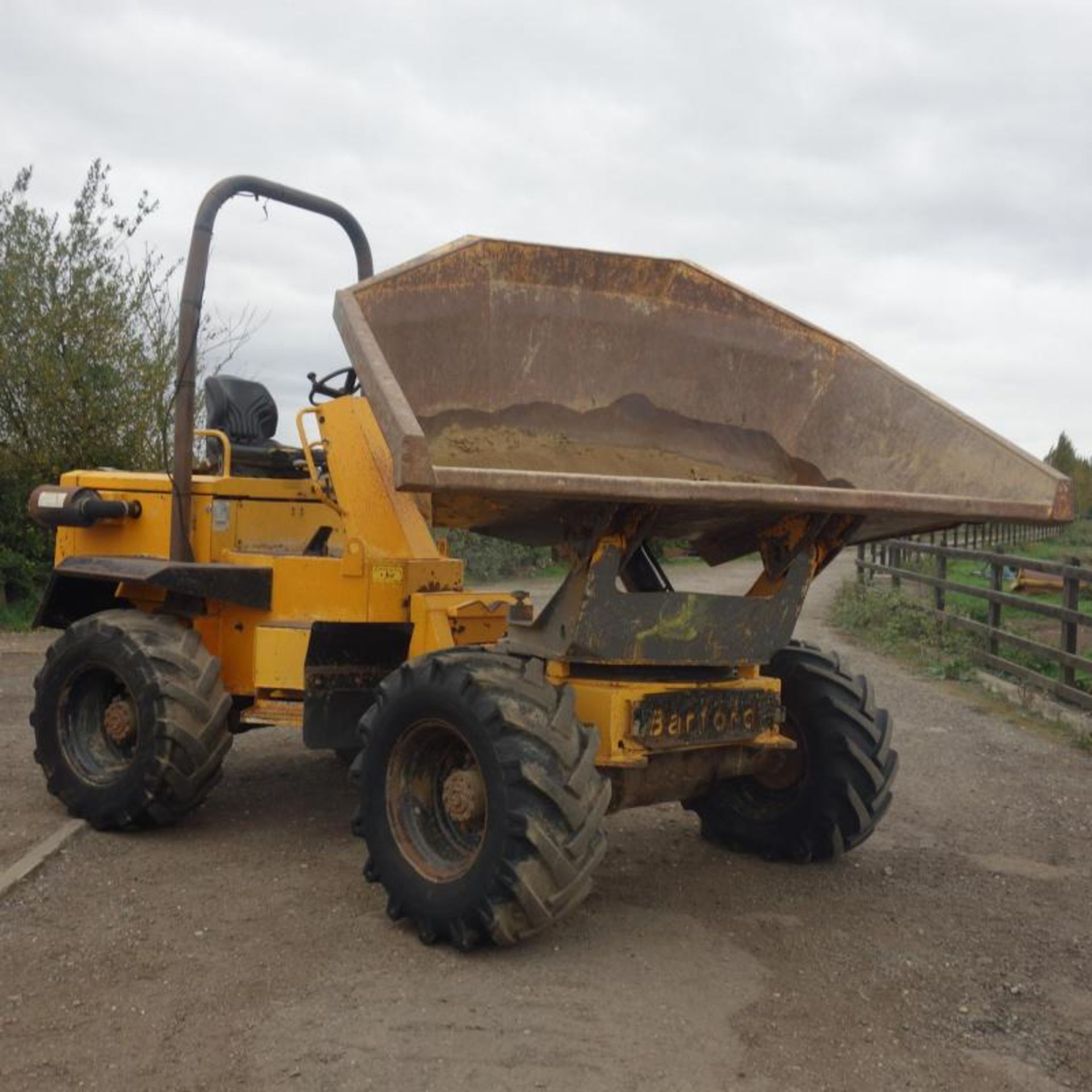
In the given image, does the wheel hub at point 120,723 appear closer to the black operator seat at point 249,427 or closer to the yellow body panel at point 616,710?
the black operator seat at point 249,427

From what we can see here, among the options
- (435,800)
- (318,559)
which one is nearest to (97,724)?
(318,559)

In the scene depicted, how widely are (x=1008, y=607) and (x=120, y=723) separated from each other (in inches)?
396

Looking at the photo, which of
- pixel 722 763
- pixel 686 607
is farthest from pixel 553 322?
pixel 722 763

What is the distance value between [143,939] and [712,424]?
307 centimetres

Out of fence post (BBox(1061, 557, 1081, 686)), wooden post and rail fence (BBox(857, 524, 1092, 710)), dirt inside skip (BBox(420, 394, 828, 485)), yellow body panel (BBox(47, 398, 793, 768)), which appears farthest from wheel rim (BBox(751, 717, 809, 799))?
fence post (BBox(1061, 557, 1081, 686))

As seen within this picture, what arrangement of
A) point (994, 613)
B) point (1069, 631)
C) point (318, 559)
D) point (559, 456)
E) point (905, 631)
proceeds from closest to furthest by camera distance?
1. point (559, 456)
2. point (318, 559)
3. point (1069, 631)
4. point (994, 613)
5. point (905, 631)

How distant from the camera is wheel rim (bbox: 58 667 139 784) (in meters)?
5.83

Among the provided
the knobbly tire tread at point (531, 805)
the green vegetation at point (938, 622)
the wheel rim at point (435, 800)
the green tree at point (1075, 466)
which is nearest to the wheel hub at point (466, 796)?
the wheel rim at point (435, 800)

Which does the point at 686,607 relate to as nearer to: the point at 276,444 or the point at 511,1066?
the point at 511,1066

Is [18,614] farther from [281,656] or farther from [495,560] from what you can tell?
[281,656]

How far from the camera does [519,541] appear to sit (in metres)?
5.11

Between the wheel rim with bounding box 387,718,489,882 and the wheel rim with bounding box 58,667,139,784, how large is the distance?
191 cm

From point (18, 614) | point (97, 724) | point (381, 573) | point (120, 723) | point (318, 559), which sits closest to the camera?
point (381, 573)

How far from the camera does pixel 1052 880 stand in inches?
209
